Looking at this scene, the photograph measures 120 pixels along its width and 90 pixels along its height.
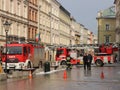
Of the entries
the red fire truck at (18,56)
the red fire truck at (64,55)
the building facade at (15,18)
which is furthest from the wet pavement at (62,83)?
the red fire truck at (64,55)

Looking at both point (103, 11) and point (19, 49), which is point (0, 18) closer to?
point (19, 49)

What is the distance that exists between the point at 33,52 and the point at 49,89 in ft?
73.3

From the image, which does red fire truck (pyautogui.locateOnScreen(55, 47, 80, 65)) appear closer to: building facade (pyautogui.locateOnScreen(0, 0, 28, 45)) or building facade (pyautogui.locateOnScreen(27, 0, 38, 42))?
building facade (pyautogui.locateOnScreen(0, 0, 28, 45))

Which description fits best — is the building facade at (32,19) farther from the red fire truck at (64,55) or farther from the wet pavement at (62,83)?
the wet pavement at (62,83)

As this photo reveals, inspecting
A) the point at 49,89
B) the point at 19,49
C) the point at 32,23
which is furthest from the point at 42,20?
the point at 49,89

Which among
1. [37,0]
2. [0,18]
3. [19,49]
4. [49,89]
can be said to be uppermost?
[37,0]

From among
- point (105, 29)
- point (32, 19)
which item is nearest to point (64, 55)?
point (32, 19)

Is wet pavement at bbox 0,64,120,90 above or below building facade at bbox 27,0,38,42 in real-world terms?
below

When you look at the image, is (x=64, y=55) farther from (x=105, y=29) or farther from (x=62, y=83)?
(x=105, y=29)

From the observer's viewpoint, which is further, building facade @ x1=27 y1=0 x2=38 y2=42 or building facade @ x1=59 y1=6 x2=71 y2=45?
building facade @ x1=59 y1=6 x2=71 y2=45

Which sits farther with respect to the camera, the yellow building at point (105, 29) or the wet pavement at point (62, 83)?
the yellow building at point (105, 29)

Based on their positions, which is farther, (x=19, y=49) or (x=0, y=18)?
(x=0, y=18)

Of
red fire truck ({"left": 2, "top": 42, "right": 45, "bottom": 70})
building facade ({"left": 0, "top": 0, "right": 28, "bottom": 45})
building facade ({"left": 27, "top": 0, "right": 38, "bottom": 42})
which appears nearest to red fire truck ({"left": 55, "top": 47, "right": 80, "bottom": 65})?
building facade ({"left": 0, "top": 0, "right": 28, "bottom": 45})

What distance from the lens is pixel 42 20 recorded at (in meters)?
88.0
